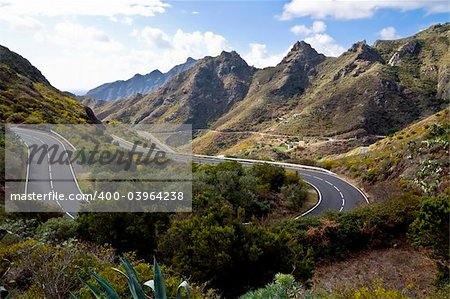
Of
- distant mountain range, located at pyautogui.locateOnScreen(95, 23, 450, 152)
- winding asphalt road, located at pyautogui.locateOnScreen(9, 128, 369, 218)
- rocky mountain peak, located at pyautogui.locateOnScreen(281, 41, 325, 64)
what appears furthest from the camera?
rocky mountain peak, located at pyautogui.locateOnScreen(281, 41, 325, 64)

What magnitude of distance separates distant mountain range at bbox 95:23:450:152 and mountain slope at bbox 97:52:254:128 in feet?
1.27

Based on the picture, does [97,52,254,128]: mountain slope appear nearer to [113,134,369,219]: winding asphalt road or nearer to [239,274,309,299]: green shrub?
[113,134,369,219]: winding asphalt road

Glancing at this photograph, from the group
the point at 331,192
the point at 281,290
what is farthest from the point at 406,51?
the point at 281,290

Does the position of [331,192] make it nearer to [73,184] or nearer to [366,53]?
[73,184]

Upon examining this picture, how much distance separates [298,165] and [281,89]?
8741 cm

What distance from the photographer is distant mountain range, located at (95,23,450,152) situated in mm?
82125

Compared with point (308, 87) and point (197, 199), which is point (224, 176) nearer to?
point (197, 199)

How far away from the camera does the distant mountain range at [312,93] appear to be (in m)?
82.1

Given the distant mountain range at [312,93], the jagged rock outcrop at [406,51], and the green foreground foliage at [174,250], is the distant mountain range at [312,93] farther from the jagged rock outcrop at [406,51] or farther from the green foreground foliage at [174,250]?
the green foreground foliage at [174,250]

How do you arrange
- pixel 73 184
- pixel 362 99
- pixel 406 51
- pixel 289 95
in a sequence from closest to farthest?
pixel 73 184, pixel 362 99, pixel 406 51, pixel 289 95

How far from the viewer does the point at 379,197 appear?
2147cm
